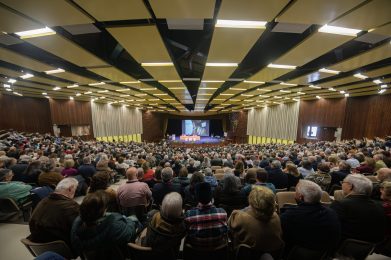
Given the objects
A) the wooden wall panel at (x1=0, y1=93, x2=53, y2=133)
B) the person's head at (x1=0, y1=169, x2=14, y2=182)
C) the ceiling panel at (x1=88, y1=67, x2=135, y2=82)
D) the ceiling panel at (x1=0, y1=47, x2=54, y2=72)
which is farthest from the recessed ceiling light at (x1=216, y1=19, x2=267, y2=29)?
the wooden wall panel at (x1=0, y1=93, x2=53, y2=133)

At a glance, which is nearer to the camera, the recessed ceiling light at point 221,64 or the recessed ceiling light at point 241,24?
the recessed ceiling light at point 241,24

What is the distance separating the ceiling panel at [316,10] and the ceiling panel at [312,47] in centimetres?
69

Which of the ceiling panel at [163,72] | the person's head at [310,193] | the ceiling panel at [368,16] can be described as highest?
the ceiling panel at [368,16]

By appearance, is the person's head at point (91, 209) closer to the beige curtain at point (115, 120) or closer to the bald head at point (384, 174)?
the bald head at point (384, 174)

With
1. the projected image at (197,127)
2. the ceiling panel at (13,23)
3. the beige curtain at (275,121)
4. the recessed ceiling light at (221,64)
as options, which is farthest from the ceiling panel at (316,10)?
the projected image at (197,127)

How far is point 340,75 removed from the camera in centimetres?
717

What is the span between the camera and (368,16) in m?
2.99

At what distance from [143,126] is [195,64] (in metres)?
20.9

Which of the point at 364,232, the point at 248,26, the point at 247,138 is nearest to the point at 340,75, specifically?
the point at 248,26

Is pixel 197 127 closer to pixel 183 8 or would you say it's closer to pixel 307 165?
pixel 307 165

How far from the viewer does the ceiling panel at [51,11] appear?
8.80 feet

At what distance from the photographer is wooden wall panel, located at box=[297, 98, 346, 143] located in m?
13.9

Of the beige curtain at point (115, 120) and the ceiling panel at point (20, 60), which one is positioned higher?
the ceiling panel at point (20, 60)

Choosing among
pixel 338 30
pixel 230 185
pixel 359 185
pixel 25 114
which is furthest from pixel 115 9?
pixel 25 114
